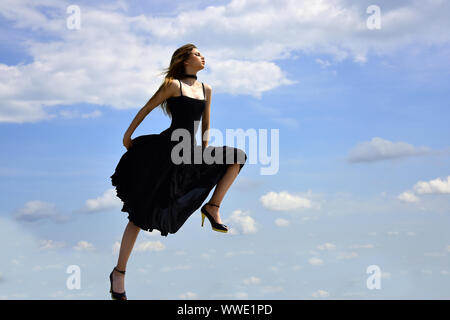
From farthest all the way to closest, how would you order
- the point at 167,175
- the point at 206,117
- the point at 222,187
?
the point at 206,117 < the point at 222,187 < the point at 167,175

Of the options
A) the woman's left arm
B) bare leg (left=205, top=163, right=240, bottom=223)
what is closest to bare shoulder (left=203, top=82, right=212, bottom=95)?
the woman's left arm

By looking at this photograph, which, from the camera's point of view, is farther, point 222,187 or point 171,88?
point 222,187

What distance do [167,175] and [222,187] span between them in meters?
0.75

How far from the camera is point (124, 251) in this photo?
695 centimetres

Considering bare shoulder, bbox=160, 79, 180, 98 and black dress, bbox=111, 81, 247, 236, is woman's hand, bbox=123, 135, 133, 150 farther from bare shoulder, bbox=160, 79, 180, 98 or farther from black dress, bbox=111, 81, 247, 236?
bare shoulder, bbox=160, 79, 180, 98

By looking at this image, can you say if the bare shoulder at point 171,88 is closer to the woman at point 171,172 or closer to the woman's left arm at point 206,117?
the woman at point 171,172

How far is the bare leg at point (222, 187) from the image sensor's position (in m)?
7.03

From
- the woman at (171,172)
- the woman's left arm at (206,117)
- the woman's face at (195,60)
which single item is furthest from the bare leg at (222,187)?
the woman's face at (195,60)

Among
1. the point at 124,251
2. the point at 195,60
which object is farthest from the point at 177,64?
the point at 124,251

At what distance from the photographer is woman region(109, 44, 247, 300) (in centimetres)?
683

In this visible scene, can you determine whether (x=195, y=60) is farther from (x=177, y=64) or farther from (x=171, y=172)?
(x=171, y=172)

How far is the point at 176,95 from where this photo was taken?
6.92m
